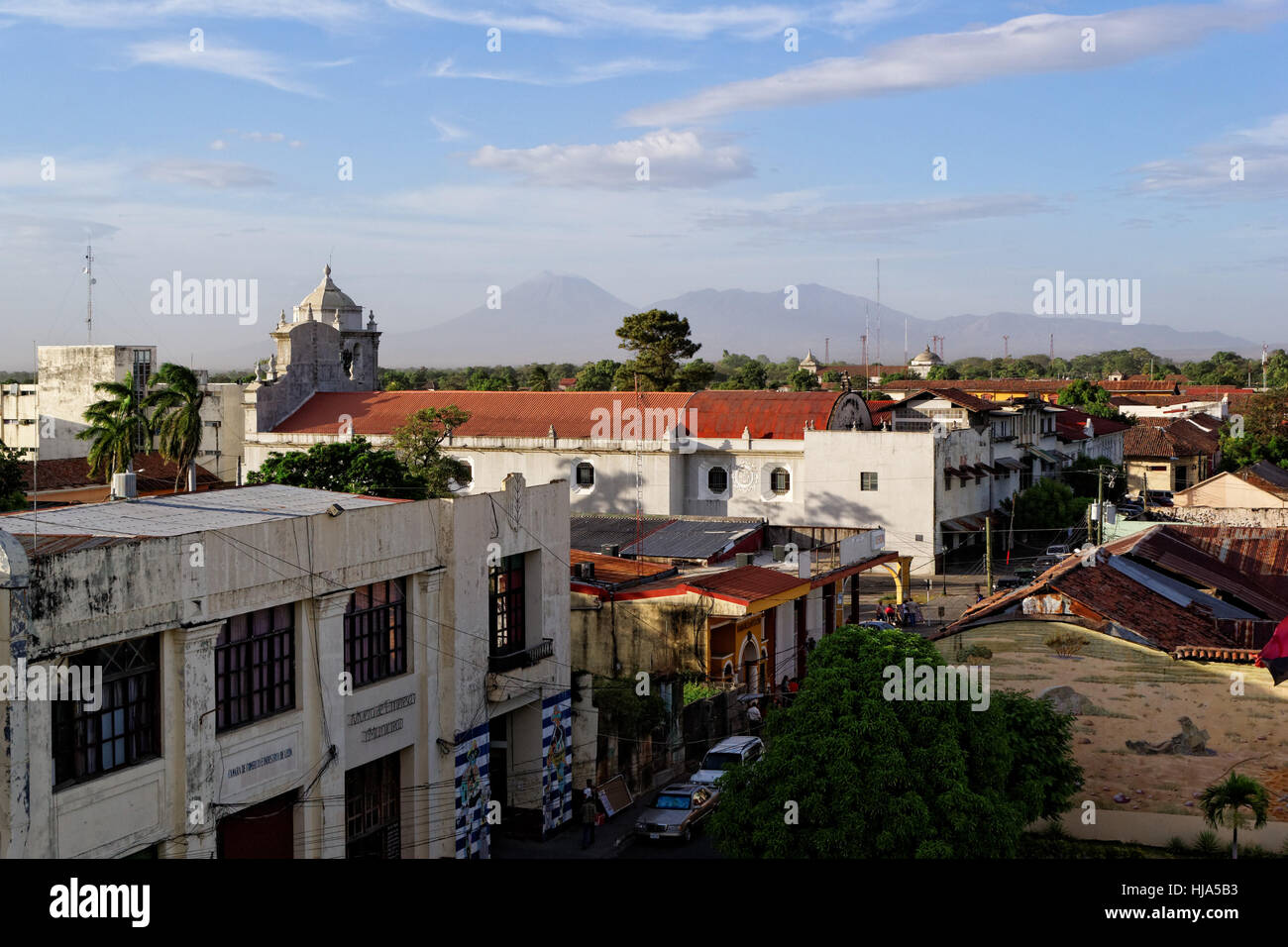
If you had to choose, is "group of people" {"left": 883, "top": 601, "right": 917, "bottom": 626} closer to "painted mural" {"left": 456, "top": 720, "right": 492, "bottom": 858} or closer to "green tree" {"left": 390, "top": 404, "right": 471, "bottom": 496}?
"green tree" {"left": 390, "top": 404, "right": 471, "bottom": 496}

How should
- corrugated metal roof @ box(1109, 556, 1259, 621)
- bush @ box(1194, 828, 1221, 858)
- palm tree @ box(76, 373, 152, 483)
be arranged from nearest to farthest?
bush @ box(1194, 828, 1221, 858)
corrugated metal roof @ box(1109, 556, 1259, 621)
palm tree @ box(76, 373, 152, 483)

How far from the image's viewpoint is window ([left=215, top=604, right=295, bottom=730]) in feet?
61.2

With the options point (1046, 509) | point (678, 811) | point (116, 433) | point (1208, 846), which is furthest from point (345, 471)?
point (1046, 509)

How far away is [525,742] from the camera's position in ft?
83.3

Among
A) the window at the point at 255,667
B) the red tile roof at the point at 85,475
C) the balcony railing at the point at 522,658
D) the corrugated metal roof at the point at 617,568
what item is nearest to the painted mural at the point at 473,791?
the balcony railing at the point at 522,658

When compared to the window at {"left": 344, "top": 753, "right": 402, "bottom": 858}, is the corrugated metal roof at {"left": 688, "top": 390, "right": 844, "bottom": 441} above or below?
above

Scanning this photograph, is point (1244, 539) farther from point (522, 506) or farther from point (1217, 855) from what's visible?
point (522, 506)

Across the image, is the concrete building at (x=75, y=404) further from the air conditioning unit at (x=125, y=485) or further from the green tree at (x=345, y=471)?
the air conditioning unit at (x=125, y=485)

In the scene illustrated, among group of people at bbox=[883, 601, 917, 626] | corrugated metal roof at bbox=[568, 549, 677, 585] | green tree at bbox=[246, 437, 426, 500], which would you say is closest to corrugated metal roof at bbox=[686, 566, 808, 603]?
corrugated metal roof at bbox=[568, 549, 677, 585]

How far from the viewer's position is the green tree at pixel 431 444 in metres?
57.5

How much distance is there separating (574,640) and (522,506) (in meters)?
8.31

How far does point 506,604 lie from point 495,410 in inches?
1644

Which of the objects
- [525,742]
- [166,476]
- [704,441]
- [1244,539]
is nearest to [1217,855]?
[525,742]

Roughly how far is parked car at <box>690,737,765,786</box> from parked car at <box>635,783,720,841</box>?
73 cm
